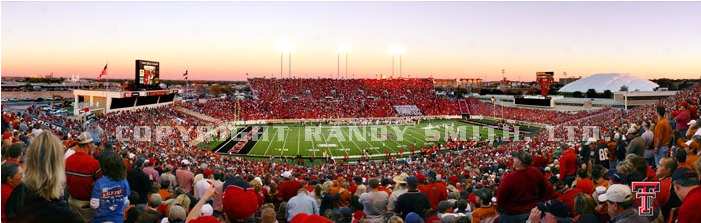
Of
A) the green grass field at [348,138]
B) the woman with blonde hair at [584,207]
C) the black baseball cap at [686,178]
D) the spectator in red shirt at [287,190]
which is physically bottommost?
the green grass field at [348,138]

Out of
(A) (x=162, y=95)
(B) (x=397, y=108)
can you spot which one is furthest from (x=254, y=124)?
(B) (x=397, y=108)

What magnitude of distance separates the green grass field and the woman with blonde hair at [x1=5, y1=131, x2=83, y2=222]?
95.3ft

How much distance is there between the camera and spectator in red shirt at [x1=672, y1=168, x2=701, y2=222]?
12.5 feet

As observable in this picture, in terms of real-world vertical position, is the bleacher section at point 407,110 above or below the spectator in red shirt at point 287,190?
below

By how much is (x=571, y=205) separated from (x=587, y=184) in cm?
40

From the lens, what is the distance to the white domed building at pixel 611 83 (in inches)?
4105

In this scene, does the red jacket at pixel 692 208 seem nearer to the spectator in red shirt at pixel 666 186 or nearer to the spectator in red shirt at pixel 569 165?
the spectator in red shirt at pixel 666 186

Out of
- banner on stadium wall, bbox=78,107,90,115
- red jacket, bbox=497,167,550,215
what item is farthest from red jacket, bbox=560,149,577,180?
banner on stadium wall, bbox=78,107,90,115

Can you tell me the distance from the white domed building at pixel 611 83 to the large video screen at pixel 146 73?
311 feet

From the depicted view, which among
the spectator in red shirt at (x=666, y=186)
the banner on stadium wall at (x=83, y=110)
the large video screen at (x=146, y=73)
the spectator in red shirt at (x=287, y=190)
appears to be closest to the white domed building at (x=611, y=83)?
the large video screen at (x=146, y=73)

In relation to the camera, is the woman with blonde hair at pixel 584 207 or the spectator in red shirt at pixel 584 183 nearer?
the woman with blonde hair at pixel 584 207

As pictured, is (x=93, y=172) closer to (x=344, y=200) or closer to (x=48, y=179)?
(x=48, y=179)

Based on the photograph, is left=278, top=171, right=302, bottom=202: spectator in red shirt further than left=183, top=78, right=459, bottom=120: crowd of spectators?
No

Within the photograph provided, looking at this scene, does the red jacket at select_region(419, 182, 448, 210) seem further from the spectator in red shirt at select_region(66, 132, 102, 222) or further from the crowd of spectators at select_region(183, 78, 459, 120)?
the crowd of spectators at select_region(183, 78, 459, 120)
